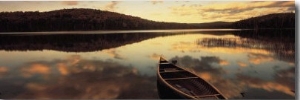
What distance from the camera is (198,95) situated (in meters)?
3.86

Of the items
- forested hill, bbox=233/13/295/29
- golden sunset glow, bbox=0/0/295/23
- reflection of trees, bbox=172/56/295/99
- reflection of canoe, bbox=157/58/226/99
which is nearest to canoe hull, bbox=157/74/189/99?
reflection of canoe, bbox=157/58/226/99

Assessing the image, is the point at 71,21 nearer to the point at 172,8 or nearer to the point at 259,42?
the point at 172,8

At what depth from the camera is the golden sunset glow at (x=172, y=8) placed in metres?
4.09

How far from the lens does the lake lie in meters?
4.11

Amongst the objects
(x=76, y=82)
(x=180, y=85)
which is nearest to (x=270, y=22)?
(x=180, y=85)

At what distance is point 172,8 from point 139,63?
0.98m

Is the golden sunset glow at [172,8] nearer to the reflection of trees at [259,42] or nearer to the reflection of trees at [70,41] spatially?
the reflection of trees at [259,42]

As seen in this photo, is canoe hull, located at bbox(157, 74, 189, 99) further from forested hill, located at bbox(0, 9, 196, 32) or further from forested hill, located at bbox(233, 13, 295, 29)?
forested hill, located at bbox(233, 13, 295, 29)

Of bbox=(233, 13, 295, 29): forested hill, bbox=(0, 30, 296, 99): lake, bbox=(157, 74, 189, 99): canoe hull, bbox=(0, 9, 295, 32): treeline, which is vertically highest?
bbox=(0, 9, 295, 32): treeline

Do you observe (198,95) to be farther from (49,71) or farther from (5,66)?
(5,66)

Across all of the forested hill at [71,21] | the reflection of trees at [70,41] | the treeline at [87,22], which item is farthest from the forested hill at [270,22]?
the reflection of trees at [70,41]

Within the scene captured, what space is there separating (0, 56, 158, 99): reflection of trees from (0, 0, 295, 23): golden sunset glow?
78cm

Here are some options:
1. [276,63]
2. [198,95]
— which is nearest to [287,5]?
[276,63]

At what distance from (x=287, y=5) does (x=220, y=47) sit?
3.28 feet
